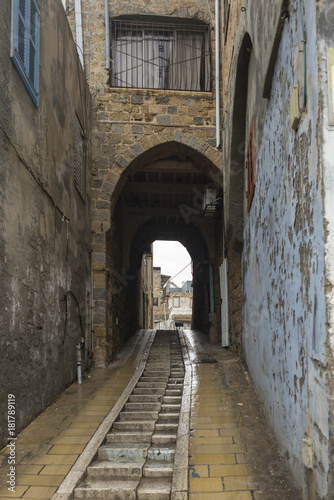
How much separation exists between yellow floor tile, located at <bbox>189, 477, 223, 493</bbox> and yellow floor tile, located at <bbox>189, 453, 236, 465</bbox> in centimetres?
25

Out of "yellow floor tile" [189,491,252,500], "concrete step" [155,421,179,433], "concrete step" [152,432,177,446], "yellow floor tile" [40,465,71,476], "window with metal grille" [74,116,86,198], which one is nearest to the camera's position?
"yellow floor tile" [189,491,252,500]

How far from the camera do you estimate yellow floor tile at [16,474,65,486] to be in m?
2.94

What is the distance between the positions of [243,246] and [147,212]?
6.35 meters

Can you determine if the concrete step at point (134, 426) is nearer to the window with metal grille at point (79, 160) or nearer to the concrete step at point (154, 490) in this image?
the concrete step at point (154, 490)

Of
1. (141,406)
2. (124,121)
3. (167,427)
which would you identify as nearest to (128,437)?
(167,427)

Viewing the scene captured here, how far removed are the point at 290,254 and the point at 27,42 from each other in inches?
126

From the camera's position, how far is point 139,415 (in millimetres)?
4359

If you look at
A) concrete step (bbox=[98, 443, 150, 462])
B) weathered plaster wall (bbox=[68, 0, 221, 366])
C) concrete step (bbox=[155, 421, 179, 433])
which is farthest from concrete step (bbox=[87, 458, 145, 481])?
weathered plaster wall (bbox=[68, 0, 221, 366])

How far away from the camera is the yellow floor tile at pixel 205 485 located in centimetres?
284

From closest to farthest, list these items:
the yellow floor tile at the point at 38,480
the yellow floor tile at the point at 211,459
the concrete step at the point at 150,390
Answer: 1. the yellow floor tile at the point at 38,480
2. the yellow floor tile at the point at 211,459
3. the concrete step at the point at 150,390

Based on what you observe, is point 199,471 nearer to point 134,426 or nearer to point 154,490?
point 154,490

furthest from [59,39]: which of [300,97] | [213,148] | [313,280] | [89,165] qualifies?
[313,280]

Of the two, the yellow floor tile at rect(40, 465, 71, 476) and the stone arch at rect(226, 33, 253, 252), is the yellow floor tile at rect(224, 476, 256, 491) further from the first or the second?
the stone arch at rect(226, 33, 253, 252)

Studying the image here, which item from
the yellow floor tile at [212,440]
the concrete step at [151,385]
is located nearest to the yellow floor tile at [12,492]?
the yellow floor tile at [212,440]
